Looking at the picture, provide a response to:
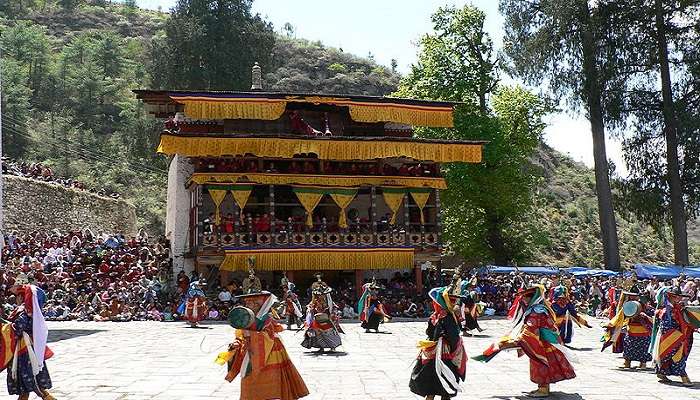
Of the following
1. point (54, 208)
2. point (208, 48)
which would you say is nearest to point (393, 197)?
point (54, 208)

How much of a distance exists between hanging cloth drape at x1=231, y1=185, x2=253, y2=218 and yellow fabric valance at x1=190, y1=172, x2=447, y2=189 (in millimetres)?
296

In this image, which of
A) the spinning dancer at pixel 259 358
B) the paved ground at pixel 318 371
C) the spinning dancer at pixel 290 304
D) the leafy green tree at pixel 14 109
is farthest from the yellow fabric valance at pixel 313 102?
the leafy green tree at pixel 14 109

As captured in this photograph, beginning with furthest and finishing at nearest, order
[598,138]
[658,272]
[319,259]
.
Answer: [598,138] < [658,272] < [319,259]

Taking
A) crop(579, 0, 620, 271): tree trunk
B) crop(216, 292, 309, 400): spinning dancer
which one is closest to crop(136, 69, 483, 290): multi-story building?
crop(579, 0, 620, 271): tree trunk

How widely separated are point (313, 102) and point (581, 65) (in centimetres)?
1488

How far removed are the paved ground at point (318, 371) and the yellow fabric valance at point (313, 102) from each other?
1155 cm

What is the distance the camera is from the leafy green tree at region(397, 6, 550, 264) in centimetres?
3897

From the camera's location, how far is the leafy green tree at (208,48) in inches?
1996

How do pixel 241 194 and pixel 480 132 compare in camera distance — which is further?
pixel 480 132

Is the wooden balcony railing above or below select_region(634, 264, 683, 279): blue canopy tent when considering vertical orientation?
above

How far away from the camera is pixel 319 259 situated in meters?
27.9

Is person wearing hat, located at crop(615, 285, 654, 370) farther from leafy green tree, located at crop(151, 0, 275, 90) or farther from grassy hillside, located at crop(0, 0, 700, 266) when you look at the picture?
leafy green tree, located at crop(151, 0, 275, 90)

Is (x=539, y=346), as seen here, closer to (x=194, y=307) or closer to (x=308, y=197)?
(x=194, y=307)

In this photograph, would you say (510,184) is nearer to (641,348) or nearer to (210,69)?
(210,69)
